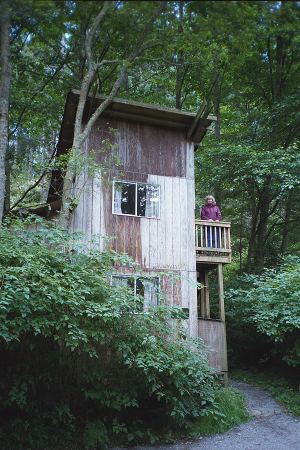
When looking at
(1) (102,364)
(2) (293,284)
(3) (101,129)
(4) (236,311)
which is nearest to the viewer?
(1) (102,364)

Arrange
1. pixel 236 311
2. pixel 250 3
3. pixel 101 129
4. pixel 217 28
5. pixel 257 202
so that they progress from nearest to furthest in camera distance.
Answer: pixel 250 3 < pixel 217 28 < pixel 101 129 < pixel 236 311 < pixel 257 202

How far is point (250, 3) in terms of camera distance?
2850 mm

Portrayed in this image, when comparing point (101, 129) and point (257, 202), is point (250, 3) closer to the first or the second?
point (101, 129)

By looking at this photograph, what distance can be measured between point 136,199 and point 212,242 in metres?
2.56

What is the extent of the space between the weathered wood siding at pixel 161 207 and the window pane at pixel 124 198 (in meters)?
0.18

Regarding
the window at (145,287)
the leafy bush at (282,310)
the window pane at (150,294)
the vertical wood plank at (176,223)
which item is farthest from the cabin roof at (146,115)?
the leafy bush at (282,310)

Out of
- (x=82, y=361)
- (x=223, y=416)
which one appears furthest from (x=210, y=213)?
(x=82, y=361)

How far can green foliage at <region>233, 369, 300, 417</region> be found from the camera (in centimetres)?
1047

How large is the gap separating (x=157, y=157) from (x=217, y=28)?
870cm

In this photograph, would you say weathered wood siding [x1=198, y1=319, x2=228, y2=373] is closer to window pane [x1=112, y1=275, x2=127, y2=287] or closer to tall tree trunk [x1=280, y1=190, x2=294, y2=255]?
window pane [x1=112, y1=275, x2=127, y2=287]

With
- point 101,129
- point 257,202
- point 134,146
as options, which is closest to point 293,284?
point 134,146

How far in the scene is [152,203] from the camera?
1159 cm

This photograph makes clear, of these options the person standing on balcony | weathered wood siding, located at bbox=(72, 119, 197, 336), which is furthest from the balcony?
weathered wood siding, located at bbox=(72, 119, 197, 336)

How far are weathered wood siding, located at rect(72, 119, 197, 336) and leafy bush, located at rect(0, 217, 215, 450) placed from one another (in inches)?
68.2
